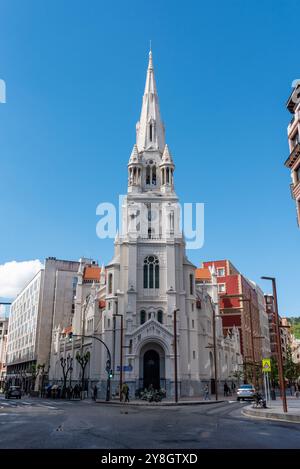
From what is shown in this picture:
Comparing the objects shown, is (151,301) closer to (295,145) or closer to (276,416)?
(295,145)

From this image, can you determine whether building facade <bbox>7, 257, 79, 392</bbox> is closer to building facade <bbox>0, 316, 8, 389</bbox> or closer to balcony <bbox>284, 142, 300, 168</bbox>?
building facade <bbox>0, 316, 8, 389</bbox>

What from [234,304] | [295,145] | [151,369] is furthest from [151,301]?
[234,304]

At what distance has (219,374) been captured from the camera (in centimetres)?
5916

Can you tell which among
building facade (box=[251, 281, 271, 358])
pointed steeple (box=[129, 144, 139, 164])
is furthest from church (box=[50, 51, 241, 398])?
building facade (box=[251, 281, 271, 358])

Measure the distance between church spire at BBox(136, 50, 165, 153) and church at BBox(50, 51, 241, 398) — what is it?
15 centimetres

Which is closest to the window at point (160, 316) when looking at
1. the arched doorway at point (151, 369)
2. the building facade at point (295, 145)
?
the arched doorway at point (151, 369)

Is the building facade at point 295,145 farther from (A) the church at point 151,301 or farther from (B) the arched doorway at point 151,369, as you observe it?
(B) the arched doorway at point 151,369

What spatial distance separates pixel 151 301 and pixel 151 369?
7.93m

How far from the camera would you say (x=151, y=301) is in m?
52.3

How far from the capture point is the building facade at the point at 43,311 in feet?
281


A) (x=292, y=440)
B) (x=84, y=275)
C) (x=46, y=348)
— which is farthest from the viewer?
(x=46, y=348)
